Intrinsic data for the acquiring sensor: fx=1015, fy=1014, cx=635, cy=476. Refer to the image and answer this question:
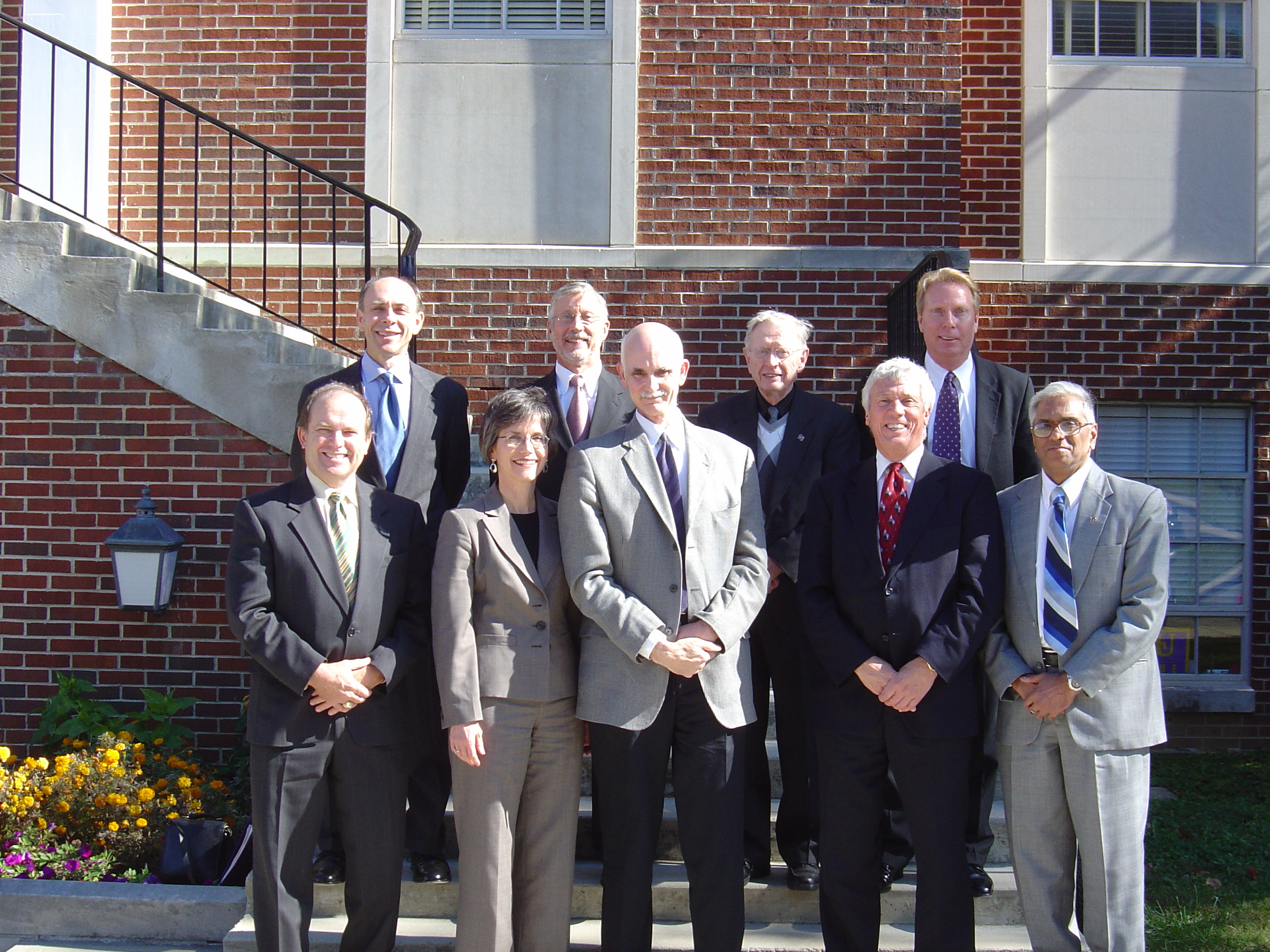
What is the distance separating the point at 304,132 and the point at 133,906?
4550 mm

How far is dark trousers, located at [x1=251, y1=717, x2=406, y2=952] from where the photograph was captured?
122 inches

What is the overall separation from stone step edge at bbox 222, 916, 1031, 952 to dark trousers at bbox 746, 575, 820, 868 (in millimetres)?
234

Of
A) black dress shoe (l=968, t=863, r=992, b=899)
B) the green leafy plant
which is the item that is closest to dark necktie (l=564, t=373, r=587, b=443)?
black dress shoe (l=968, t=863, r=992, b=899)

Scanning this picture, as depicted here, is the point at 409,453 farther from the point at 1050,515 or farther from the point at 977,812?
the point at 977,812

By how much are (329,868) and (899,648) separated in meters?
2.17

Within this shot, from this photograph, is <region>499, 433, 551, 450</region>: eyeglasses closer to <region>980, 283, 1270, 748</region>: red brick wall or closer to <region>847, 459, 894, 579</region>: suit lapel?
<region>847, 459, 894, 579</region>: suit lapel

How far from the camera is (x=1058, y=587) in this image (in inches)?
126

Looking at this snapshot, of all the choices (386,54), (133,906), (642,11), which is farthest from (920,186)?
(133,906)

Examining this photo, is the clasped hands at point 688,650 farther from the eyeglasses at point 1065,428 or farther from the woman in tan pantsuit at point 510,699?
the eyeglasses at point 1065,428

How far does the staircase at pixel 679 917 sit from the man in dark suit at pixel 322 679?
436mm

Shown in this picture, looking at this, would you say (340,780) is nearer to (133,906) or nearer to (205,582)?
(133,906)

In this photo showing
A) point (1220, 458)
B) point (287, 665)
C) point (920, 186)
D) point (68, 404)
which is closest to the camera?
point (287, 665)

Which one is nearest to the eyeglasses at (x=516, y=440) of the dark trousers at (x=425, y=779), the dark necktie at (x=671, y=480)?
the dark necktie at (x=671, y=480)

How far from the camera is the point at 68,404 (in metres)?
4.87
